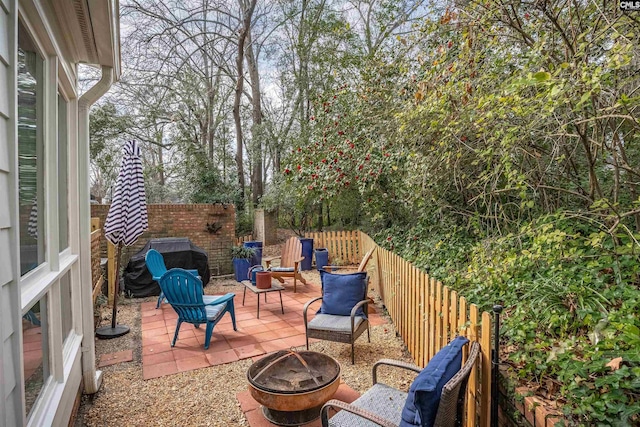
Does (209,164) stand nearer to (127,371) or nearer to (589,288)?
(127,371)

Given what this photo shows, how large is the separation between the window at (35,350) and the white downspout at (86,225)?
38.2 inches

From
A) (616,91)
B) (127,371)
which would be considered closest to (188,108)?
(127,371)

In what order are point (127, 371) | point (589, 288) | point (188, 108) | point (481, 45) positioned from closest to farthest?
1. point (589, 288)
2. point (481, 45)
3. point (127, 371)
4. point (188, 108)

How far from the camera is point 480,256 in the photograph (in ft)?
8.83

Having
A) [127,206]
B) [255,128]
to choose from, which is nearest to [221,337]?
[127,206]

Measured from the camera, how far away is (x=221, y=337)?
400 cm

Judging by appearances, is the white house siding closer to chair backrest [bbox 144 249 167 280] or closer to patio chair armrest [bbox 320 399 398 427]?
patio chair armrest [bbox 320 399 398 427]

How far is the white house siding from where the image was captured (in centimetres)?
102

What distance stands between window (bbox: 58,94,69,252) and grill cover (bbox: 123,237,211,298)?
3650 mm

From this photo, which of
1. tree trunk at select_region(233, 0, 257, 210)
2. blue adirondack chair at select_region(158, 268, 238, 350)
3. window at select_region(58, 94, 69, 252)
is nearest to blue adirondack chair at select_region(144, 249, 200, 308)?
blue adirondack chair at select_region(158, 268, 238, 350)

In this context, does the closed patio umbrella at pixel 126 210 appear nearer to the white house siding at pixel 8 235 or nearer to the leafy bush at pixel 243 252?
the leafy bush at pixel 243 252

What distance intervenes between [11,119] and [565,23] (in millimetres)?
3066

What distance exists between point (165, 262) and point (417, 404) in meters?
5.65

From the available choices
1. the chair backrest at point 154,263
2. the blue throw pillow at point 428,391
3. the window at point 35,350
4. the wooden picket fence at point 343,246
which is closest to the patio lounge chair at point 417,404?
the blue throw pillow at point 428,391
